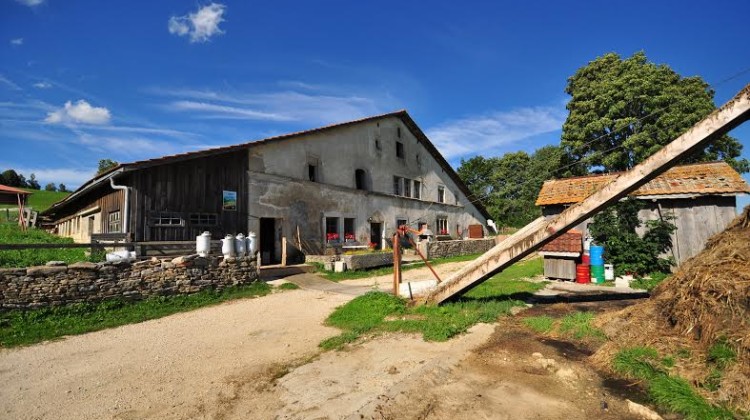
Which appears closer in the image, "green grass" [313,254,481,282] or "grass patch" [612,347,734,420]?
"grass patch" [612,347,734,420]

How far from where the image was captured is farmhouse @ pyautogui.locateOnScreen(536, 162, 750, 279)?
11.5 metres

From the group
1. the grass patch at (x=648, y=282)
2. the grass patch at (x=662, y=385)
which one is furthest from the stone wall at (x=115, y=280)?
the grass patch at (x=648, y=282)

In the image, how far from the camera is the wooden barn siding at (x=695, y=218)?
11.8 meters

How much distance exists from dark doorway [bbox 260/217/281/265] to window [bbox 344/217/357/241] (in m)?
4.32

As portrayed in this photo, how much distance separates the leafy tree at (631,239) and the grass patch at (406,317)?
234 inches

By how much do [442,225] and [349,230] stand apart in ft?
32.4

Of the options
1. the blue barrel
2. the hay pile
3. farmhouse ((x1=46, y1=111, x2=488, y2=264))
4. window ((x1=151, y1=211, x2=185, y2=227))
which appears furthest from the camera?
farmhouse ((x1=46, y1=111, x2=488, y2=264))

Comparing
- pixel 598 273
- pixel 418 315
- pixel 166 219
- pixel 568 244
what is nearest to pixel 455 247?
pixel 568 244

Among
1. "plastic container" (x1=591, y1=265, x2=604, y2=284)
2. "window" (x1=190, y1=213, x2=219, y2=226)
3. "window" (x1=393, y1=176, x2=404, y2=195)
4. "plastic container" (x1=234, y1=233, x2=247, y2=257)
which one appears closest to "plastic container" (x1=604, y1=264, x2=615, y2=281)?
"plastic container" (x1=591, y1=265, x2=604, y2=284)

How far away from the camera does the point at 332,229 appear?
18.6 meters

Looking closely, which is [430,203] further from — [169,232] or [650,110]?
[169,232]

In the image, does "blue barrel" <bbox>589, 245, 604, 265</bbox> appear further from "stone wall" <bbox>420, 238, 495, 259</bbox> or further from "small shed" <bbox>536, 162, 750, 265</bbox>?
"stone wall" <bbox>420, 238, 495, 259</bbox>

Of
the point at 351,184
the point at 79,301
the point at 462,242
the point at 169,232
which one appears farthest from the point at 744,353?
the point at 462,242

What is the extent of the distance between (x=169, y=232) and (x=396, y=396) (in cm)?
1120
